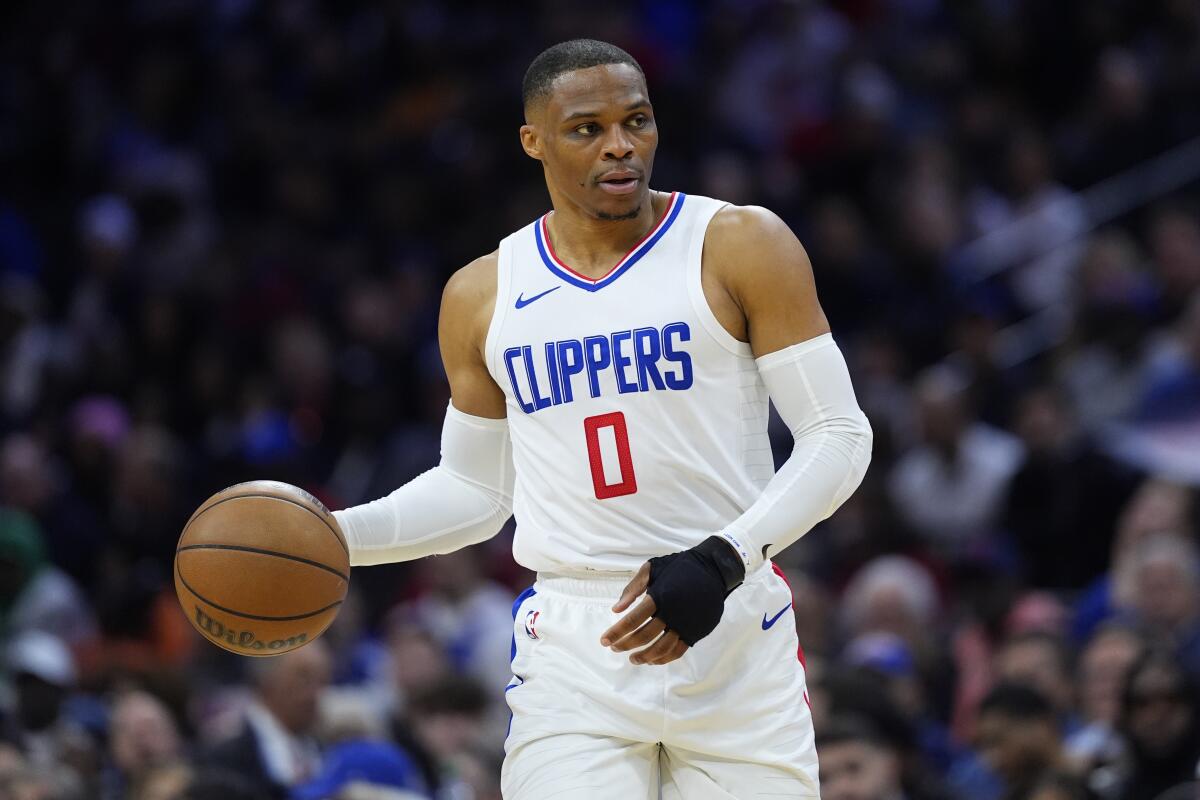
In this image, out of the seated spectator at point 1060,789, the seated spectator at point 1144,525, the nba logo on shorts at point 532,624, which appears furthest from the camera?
the seated spectator at point 1144,525

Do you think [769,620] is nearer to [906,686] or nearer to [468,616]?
[906,686]

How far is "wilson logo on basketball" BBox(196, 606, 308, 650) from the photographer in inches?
174

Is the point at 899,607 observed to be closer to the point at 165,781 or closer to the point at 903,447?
the point at 903,447

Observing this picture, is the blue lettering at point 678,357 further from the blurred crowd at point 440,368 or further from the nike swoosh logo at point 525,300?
the blurred crowd at point 440,368

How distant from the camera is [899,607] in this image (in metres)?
9.11

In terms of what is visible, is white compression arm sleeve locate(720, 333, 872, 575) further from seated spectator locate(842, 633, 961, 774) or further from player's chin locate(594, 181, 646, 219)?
seated spectator locate(842, 633, 961, 774)

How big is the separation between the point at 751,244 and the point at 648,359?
1.25 ft

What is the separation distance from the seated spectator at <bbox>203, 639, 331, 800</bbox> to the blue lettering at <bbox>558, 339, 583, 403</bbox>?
12.0 feet

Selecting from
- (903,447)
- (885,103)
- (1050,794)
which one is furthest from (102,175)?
(1050,794)

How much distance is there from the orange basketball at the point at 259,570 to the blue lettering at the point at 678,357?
0.95m

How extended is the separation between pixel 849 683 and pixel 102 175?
31.9 ft

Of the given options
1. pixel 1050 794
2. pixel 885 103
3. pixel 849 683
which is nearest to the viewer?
pixel 1050 794

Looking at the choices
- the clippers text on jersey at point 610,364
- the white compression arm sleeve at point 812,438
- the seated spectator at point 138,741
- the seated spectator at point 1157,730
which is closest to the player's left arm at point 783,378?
the white compression arm sleeve at point 812,438

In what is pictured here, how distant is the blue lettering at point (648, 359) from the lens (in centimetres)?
437
